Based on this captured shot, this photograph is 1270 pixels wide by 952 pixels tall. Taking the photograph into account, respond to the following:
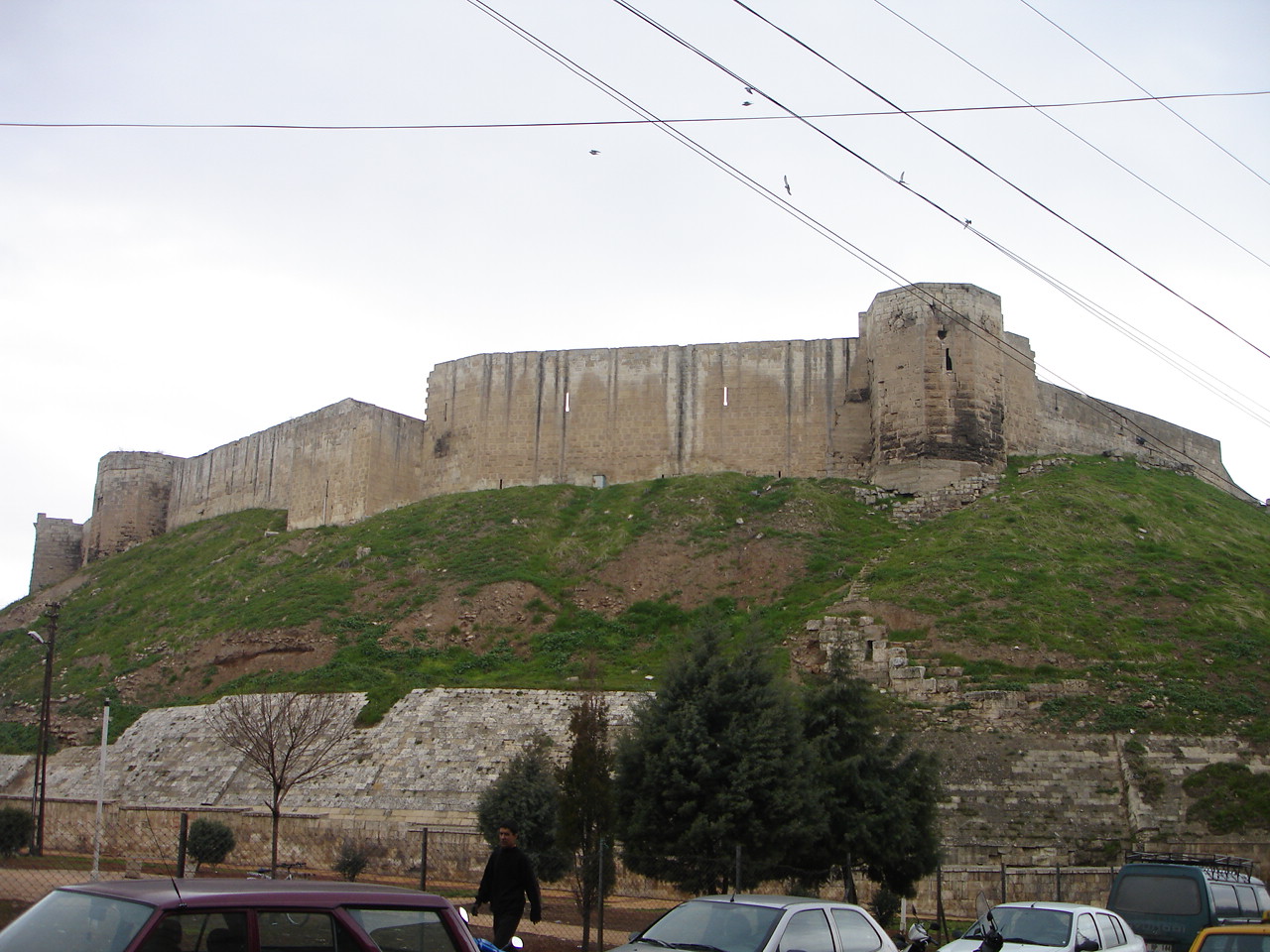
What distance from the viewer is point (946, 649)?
2281 centimetres

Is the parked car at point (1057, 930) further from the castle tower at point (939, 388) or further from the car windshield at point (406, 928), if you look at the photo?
the castle tower at point (939, 388)

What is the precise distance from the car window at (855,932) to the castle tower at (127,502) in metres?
46.7

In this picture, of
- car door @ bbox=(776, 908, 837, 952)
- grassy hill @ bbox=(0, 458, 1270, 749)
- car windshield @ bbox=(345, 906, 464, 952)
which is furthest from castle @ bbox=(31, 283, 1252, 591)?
car windshield @ bbox=(345, 906, 464, 952)

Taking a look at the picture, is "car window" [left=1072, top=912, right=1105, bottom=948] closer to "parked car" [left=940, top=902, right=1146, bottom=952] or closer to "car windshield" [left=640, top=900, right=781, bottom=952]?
"parked car" [left=940, top=902, right=1146, bottom=952]

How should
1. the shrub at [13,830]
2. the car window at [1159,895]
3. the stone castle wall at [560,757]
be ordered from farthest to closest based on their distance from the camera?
the stone castle wall at [560,757], the shrub at [13,830], the car window at [1159,895]

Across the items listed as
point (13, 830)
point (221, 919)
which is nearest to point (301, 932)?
point (221, 919)

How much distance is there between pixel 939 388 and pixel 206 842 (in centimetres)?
2234

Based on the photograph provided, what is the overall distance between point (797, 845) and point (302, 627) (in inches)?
759

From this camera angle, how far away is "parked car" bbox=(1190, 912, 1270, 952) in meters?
7.30

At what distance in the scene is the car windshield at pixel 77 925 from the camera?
4598 millimetres

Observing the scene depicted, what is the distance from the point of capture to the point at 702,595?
97.1 feet

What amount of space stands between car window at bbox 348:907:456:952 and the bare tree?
41.9 feet

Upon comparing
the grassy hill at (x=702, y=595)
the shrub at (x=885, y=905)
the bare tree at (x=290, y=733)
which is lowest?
the shrub at (x=885, y=905)

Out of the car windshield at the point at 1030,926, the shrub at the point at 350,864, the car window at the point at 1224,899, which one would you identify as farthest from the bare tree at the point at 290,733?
the car window at the point at 1224,899
